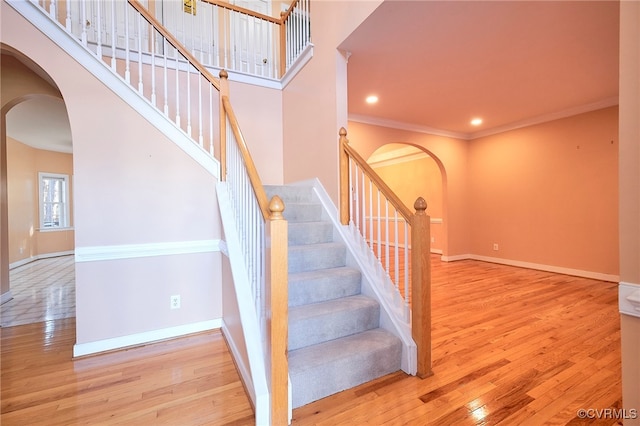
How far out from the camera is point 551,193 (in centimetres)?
440

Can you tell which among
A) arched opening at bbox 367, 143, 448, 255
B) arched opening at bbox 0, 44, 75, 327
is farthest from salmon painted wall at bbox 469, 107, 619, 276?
arched opening at bbox 0, 44, 75, 327

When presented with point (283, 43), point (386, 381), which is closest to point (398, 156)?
point (283, 43)

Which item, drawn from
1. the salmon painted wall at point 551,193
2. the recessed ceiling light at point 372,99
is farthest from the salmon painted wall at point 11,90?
the salmon painted wall at point 551,193

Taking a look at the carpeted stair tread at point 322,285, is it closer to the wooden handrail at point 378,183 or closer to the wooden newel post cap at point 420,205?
the wooden handrail at point 378,183

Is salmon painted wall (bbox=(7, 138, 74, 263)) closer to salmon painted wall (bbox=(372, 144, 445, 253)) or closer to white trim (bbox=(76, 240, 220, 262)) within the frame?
white trim (bbox=(76, 240, 220, 262))

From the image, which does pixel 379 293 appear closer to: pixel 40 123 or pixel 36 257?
pixel 40 123

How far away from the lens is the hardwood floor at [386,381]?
148 centimetres

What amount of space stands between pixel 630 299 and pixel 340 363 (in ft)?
4.60

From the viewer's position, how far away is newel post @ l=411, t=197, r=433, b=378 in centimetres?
176

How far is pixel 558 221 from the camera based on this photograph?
4.34 metres

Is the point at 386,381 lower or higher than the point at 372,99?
lower

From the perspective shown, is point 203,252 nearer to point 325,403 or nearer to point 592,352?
point 325,403

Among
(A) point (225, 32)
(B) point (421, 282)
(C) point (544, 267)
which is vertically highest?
(A) point (225, 32)

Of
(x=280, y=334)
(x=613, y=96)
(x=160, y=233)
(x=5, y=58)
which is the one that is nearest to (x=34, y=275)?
(x=5, y=58)
